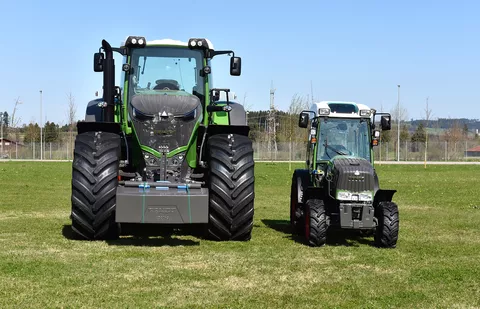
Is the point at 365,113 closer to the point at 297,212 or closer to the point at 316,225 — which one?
the point at 297,212

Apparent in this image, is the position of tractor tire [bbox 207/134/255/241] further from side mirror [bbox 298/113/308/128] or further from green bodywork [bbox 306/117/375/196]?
green bodywork [bbox 306/117/375/196]

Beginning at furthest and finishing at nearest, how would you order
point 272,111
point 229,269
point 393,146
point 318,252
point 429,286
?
point 393,146
point 272,111
point 318,252
point 229,269
point 429,286

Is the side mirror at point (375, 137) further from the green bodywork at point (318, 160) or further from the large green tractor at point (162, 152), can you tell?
the large green tractor at point (162, 152)

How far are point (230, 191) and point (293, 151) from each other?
2035 inches

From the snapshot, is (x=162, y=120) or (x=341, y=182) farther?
(x=341, y=182)

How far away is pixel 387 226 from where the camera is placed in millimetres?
10469

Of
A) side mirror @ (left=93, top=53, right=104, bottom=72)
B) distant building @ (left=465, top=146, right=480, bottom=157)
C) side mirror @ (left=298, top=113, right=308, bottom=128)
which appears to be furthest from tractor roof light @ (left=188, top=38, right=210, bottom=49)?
distant building @ (left=465, top=146, right=480, bottom=157)

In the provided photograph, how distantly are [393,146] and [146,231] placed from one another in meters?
58.6

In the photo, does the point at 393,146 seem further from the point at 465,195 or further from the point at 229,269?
the point at 229,269

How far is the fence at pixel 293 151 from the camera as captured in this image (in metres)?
62.1

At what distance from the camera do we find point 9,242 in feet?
Result: 33.8

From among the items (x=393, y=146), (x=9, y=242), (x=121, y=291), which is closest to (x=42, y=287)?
(x=121, y=291)

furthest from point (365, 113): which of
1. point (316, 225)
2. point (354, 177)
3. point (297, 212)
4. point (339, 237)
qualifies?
point (316, 225)

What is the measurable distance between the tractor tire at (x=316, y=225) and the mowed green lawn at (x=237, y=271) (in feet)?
0.82
